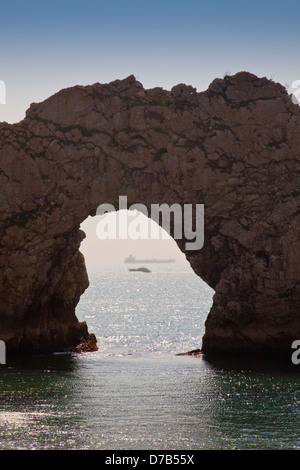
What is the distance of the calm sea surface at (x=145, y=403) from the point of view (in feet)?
76.5

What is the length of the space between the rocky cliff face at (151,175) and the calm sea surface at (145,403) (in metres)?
4.32

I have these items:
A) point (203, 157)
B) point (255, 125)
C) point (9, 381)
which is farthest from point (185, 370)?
point (255, 125)

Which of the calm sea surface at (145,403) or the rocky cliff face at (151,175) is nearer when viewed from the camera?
the calm sea surface at (145,403)

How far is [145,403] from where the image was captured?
29.1 metres

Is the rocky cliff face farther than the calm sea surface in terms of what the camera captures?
Yes

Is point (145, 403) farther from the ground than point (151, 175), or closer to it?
closer to it

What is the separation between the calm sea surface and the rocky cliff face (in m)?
4.32

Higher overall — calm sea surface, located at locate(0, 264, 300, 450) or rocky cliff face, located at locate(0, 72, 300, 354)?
rocky cliff face, located at locate(0, 72, 300, 354)

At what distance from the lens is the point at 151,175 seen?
4216 centimetres

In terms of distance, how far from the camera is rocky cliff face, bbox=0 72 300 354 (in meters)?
41.4

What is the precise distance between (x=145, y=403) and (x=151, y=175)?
16.9 m

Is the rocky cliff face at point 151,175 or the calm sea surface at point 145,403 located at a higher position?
the rocky cliff face at point 151,175

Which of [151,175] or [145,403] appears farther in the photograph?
[151,175]

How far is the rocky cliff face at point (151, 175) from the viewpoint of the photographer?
41438mm
